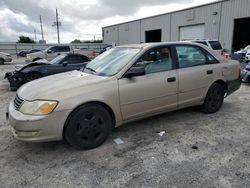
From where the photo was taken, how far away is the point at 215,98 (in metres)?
4.71

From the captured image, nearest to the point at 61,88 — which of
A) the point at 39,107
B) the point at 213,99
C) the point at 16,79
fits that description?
the point at 39,107

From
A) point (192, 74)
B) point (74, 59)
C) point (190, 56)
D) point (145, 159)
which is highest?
point (190, 56)

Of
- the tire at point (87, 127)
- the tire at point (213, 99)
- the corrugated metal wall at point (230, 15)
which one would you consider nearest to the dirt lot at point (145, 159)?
the tire at point (87, 127)

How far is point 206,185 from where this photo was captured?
245cm

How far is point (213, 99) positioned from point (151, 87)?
5.95ft

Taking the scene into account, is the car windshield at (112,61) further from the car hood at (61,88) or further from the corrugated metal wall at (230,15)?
the corrugated metal wall at (230,15)

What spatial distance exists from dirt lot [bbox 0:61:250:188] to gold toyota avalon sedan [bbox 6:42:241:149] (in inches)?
13.5

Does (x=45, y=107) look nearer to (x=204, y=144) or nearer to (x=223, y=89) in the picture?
(x=204, y=144)

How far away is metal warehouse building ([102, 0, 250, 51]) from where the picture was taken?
1898 cm

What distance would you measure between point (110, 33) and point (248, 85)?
35.4 meters

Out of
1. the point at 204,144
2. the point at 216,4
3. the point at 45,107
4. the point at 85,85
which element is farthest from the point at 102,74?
the point at 216,4

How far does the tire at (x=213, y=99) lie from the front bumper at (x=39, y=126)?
9.88 feet

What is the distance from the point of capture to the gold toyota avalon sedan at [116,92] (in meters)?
2.95

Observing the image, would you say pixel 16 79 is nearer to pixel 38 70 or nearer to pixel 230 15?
pixel 38 70
